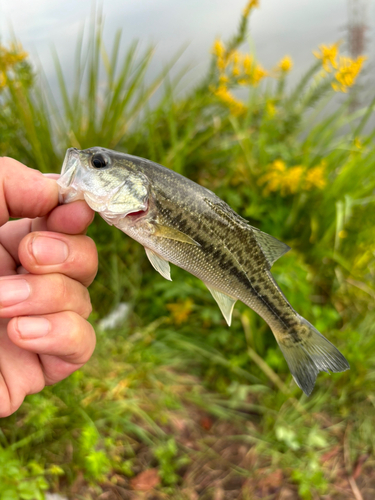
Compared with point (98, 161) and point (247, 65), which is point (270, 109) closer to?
point (247, 65)

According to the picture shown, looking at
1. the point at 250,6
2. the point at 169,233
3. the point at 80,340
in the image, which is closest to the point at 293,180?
the point at 250,6

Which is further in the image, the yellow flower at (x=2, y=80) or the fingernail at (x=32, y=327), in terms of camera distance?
the yellow flower at (x=2, y=80)

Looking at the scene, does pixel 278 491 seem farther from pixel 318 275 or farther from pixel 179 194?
pixel 179 194

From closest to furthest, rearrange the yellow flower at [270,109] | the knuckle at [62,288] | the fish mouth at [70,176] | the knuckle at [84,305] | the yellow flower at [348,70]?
the fish mouth at [70,176] → the knuckle at [62,288] → the knuckle at [84,305] → the yellow flower at [348,70] → the yellow flower at [270,109]

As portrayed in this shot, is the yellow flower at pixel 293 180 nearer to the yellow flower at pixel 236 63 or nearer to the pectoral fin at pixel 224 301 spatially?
the yellow flower at pixel 236 63

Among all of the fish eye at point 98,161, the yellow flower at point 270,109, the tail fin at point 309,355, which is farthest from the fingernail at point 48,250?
the yellow flower at point 270,109
